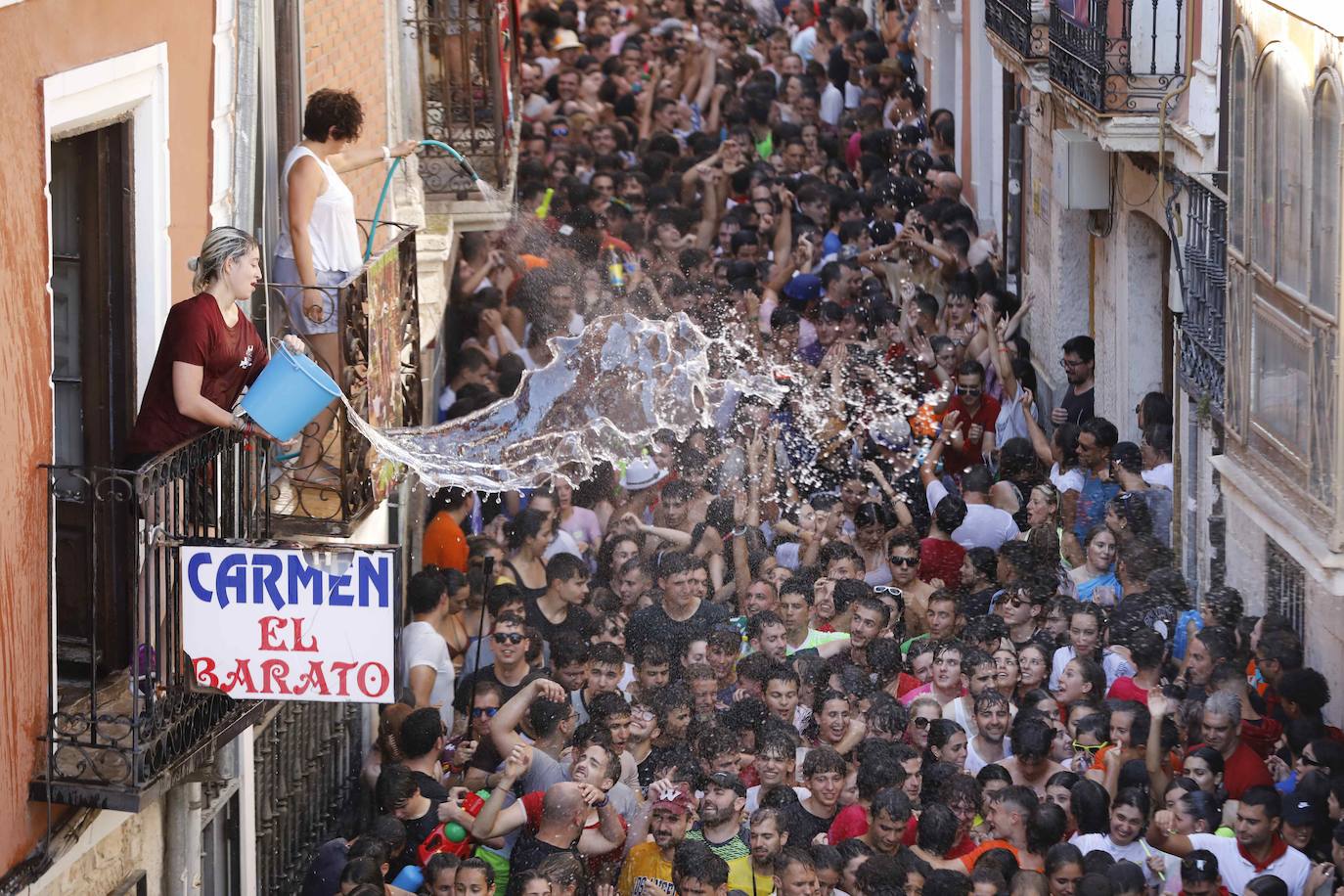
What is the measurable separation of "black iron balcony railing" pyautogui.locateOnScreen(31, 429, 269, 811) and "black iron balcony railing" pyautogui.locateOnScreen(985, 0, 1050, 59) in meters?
8.93

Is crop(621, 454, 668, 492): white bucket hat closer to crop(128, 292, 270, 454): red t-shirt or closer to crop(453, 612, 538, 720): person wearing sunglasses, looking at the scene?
crop(453, 612, 538, 720): person wearing sunglasses

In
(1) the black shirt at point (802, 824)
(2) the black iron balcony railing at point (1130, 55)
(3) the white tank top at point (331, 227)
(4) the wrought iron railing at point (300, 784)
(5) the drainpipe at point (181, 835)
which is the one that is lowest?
(4) the wrought iron railing at point (300, 784)

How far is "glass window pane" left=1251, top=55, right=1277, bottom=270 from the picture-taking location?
34.3ft

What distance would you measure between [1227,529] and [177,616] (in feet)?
22.4

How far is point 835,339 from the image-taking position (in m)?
15.7

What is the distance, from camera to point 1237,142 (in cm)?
1108

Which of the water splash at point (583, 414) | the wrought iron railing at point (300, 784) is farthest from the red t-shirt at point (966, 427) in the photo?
the wrought iron railing at point (300, 784)

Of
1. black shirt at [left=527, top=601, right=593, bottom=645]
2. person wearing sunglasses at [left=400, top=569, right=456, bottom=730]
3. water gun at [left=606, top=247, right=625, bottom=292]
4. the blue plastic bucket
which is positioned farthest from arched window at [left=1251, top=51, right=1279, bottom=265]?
water gun at [left=606, top=247, right=625, bottom=292]

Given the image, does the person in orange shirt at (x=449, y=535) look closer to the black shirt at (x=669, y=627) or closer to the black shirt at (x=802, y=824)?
the black shirt at (x=669, y=627)

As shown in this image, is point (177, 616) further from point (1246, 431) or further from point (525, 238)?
point (525, 238)

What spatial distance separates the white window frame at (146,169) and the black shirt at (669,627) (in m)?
3.34

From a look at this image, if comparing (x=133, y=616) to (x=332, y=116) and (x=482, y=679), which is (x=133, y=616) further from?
(x=482, y=679)

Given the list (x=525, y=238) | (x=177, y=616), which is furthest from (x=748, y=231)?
(x=177, y=616)

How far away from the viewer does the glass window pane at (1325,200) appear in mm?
9500
